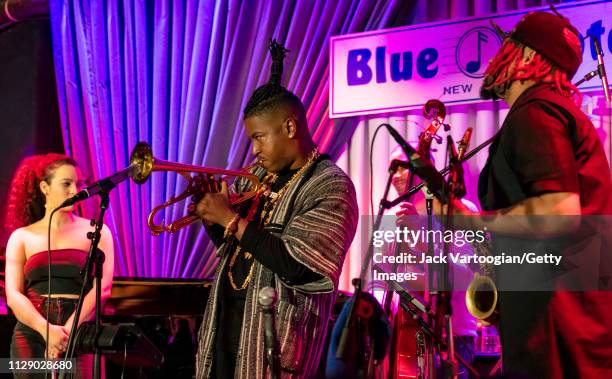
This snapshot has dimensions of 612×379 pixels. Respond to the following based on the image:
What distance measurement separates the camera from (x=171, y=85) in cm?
741

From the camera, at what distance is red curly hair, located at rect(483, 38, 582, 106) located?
114 inches

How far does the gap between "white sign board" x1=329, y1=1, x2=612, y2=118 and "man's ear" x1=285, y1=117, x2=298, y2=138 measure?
8.61ft

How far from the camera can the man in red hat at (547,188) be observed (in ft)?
8.59

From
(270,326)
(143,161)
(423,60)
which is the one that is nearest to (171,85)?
A: (423,60)

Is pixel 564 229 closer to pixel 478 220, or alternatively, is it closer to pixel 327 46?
pixel 478 220

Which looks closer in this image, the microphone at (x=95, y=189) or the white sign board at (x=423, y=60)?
the microphone at (x=95, y=189)

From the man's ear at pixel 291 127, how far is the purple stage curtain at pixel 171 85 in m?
2.91

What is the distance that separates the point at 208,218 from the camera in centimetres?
352

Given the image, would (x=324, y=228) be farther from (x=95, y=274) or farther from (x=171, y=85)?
(x=171, y=85)

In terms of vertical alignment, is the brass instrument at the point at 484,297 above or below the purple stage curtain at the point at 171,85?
below

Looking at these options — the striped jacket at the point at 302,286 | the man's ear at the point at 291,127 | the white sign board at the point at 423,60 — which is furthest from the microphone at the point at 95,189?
the white sign board at the point at 423,60

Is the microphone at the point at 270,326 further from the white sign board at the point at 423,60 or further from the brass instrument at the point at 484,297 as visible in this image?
the white sign board at the point at 423,60

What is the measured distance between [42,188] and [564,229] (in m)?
4.05

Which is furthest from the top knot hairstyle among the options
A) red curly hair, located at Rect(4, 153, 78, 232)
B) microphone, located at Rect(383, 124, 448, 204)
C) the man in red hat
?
red curly hair, located at Rect(4, 153, 78, 232)
